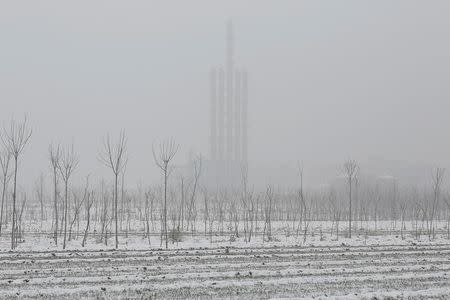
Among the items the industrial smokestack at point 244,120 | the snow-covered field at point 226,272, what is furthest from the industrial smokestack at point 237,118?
the snow-covered field at point 226,272

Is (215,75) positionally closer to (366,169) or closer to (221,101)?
(221,101)

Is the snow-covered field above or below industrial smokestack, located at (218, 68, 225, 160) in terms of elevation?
below

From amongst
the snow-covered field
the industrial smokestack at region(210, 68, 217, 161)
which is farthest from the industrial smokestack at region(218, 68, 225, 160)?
the snow-covered field

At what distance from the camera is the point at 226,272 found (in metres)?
11.7

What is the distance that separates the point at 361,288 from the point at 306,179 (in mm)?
114755

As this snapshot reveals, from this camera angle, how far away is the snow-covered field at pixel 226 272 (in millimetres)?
9453

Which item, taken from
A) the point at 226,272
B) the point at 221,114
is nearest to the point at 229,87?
the point at 221,114

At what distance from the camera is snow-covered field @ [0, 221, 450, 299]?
945 cm

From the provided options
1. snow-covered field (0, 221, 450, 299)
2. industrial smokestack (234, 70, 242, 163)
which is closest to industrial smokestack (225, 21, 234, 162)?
industrial smokestack (234, 70, 242, 163)

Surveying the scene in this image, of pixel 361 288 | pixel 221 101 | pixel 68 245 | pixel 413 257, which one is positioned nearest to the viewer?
pixel 361 288

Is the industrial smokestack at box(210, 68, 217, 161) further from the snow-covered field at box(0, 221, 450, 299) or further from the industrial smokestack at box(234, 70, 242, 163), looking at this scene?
the snow-covered field at box(0, 221, 450, 299)

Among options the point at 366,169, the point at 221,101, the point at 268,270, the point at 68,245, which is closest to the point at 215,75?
the point at 221,101

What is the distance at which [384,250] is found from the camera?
651 inches

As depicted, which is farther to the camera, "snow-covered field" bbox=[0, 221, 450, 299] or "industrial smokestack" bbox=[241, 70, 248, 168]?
"industrial smokestack" bbox=[241, 70, 248, 168]
